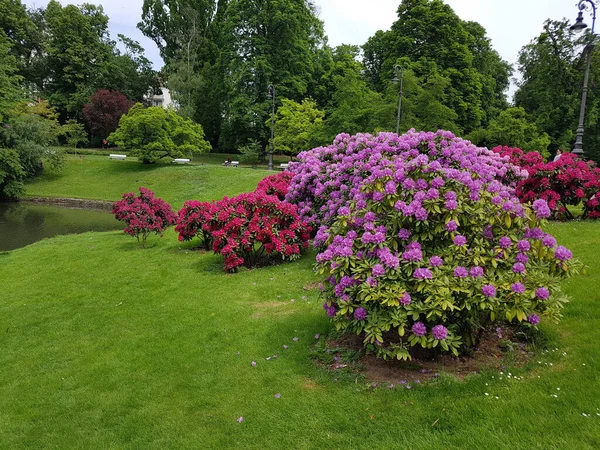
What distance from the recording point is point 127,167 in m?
33.6

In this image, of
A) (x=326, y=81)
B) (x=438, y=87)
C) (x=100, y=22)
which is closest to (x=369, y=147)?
(x=438, y=87)

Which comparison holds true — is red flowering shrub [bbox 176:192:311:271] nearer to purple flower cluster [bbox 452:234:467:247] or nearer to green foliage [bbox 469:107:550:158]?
purple flower cluster [bbox 452:234:467:247]

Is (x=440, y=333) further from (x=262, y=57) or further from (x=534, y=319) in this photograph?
(x=262, y=57)

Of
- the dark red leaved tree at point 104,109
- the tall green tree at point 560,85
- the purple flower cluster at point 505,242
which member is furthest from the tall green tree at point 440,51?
the purple flower cluster at point 505,242

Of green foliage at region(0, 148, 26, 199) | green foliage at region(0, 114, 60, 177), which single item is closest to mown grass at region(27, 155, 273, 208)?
green foliage at region(0, 148, 26, 199)

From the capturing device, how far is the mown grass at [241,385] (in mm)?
3320

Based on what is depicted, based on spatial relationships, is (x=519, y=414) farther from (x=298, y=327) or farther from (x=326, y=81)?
(x=326, y=81)

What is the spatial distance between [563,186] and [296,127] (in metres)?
22.9

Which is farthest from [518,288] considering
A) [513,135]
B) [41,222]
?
[513,135]

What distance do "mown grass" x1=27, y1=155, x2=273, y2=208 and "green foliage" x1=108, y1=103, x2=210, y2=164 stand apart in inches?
48.7

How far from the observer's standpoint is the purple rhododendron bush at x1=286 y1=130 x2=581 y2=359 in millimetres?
3848

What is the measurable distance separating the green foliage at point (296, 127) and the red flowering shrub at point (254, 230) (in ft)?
64.4

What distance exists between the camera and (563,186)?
9773 millimetres

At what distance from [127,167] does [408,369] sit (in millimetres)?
33794
